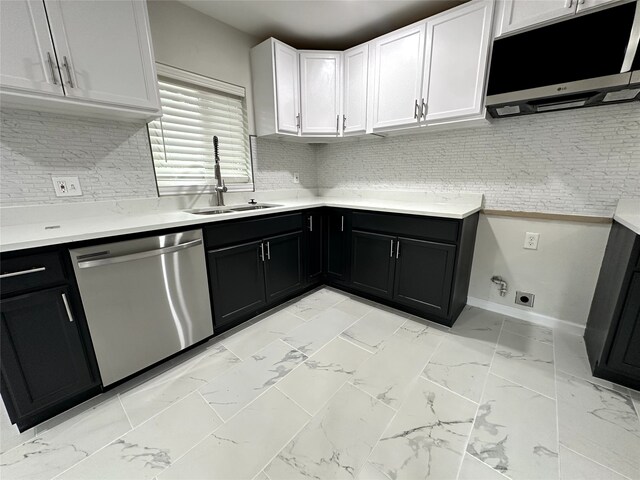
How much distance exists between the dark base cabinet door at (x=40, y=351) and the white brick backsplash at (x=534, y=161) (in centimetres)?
257

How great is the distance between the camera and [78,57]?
134 cm

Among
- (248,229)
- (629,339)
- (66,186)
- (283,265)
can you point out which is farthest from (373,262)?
(66,186)

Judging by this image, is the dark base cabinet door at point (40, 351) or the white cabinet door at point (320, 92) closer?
the dark base cabinet door at point (40, 351)

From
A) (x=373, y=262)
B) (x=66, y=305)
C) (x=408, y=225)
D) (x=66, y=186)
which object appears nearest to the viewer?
(x=66, y=305)

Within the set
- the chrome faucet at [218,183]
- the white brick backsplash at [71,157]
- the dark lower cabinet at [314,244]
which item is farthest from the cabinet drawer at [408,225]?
the white brick backsplash at [71,157]

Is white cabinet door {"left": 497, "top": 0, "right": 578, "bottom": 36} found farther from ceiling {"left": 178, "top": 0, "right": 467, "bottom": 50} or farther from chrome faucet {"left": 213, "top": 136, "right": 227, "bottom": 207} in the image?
chrome faucet {"left": 213, "top": 136, "right": 227, "bottom": 207}

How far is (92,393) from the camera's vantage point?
1.39 m

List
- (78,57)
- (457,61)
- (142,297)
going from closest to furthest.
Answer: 1. (78,57)
2. (142,297)
3. (457,61)

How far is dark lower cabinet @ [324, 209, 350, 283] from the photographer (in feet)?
8.05

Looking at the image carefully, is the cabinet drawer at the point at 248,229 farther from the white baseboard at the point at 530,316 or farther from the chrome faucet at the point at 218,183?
the white baseboard at the point at 530,316

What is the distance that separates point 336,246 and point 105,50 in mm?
2043

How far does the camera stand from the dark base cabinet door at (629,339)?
135 cm

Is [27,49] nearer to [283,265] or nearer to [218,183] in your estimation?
[218,183]


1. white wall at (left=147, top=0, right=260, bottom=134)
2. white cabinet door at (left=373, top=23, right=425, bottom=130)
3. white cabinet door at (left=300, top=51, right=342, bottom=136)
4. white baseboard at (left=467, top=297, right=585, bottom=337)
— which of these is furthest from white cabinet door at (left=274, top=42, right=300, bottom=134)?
white baseboard at (left=467, top=297, right=585, bottom=337)
